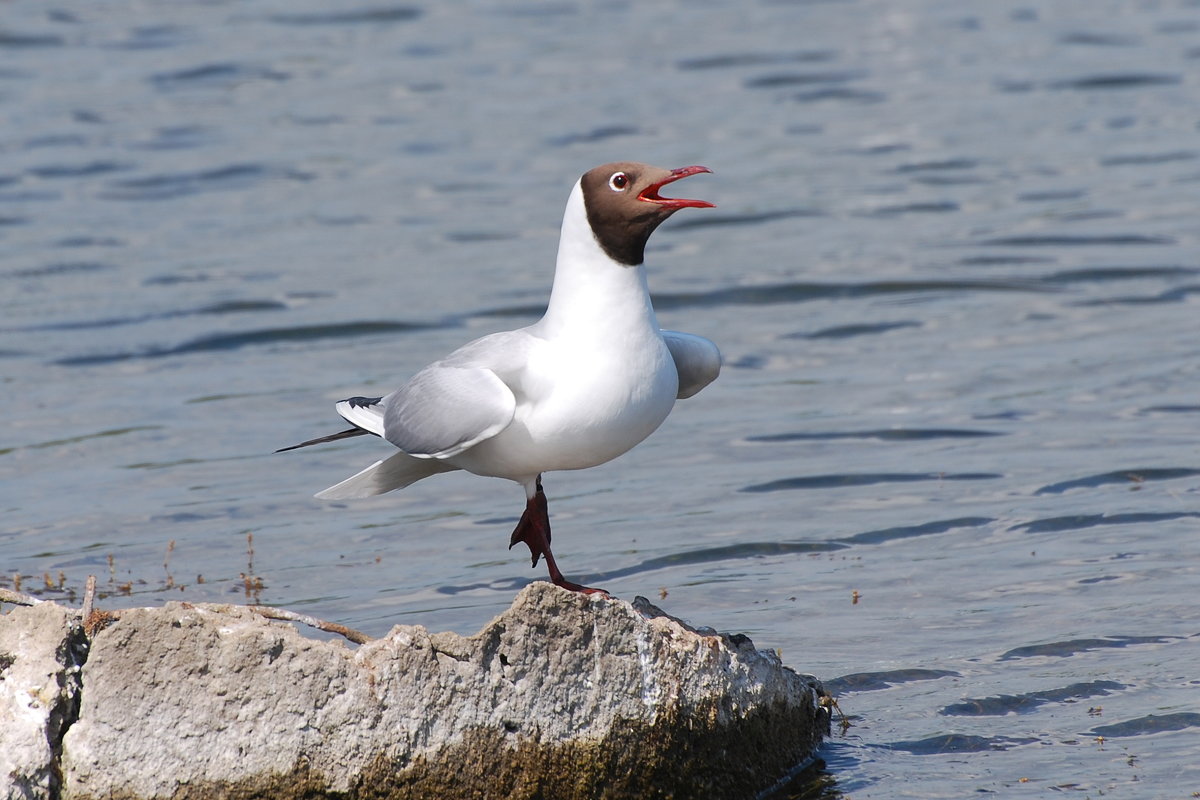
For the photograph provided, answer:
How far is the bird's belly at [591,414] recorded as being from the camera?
5.64m

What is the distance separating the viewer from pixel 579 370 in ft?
18.7

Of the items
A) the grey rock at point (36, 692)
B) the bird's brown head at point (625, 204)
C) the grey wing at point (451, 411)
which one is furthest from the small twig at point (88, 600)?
the bird's brown head at point (625, 204)

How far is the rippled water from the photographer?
7.64 metres

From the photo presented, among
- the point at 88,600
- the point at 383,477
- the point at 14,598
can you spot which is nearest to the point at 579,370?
the point at 383,477

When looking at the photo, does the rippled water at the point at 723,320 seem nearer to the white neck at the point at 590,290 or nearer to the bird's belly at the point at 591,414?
the bird's belly at the point at 591,414

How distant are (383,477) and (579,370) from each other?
117 centimetres

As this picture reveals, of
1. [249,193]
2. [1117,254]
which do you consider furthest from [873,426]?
[249,193]

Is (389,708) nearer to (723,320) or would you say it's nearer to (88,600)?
(88,600)

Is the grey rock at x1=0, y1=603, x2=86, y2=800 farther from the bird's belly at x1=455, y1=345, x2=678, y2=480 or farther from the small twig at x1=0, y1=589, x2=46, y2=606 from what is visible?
the bird's belly at x1=455, y1=345, x2=678, y2=480

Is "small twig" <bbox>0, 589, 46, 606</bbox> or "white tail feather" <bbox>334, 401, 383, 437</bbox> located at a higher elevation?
"small twig" <bbox>0, 589, 46, 606</bbox>

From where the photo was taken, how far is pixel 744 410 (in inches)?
448

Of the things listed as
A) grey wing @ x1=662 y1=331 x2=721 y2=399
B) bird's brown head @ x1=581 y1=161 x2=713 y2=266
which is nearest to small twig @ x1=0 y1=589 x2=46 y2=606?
bird's brown head @ x1=581 y1=161 x2=713 y2=266

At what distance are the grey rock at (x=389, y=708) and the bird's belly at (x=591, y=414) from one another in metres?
0.58

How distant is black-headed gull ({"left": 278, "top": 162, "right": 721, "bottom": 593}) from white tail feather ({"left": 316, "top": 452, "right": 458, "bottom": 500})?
1.20 feet
